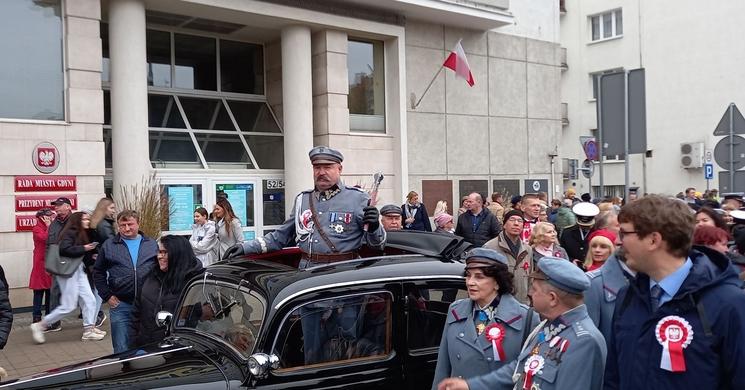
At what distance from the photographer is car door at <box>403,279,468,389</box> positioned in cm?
404

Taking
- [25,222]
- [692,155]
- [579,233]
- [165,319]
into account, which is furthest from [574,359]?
[692,155]

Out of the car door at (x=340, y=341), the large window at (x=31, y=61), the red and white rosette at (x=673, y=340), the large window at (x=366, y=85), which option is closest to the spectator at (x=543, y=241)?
the car door at (x=340, y=341)

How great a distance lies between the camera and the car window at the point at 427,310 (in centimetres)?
407

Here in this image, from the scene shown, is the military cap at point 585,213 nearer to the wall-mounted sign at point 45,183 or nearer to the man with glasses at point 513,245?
the man with glasses at point 513,245

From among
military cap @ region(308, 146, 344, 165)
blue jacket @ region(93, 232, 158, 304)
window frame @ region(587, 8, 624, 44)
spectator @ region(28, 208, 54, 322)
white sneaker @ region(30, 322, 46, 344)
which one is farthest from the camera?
window frame @ region(587, 8, 624, 44)

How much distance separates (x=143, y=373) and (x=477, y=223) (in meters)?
6.69

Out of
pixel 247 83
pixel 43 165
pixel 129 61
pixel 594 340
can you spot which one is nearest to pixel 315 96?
pixel 247 83

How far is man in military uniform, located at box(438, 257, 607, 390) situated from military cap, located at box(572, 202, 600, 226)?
4798 mm

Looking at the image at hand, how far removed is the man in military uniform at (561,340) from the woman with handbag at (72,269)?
6.79 meters

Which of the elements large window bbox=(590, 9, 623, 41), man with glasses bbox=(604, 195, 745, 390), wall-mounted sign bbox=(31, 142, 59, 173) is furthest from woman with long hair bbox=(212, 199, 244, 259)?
large window bbox=(590, 9, 623, 41)

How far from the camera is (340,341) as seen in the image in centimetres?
389

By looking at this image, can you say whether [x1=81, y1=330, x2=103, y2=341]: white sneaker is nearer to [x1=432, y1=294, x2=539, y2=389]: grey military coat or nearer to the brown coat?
the brown coat

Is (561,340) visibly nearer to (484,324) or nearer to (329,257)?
(484,324)

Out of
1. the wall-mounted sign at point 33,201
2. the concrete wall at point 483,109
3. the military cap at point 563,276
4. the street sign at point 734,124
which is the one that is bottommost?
the military cap at point 563,276
